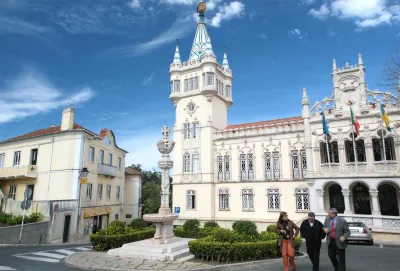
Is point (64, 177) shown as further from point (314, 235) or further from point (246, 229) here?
point (314, 235)

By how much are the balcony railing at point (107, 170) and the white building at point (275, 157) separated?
23.5 feet

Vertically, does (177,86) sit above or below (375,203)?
above

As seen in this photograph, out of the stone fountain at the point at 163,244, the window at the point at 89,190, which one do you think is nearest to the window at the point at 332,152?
the stone fountain at the point at 163,244

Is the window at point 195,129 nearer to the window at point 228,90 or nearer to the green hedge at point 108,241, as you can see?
the window at point 228,90

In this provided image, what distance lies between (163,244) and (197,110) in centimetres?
2307

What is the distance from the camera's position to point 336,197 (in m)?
28.3

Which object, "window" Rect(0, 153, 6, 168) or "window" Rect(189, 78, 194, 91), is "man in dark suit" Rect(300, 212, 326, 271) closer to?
"window" Rect(189, 78, 194, 91)

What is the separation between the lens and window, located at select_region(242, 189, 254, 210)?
102 ft

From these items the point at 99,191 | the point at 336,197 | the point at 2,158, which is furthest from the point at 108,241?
the point at 2,158

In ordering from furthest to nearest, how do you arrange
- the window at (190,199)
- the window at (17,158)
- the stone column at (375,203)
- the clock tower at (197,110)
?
1. the clock tower at (197,110)
2. the window at (190,199)
3. the window at (17,158)
4. the stone column at (375,203)

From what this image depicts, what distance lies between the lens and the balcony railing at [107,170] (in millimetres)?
31250

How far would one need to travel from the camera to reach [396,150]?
974 inches

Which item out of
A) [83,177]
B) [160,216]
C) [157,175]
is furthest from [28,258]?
[157,175]

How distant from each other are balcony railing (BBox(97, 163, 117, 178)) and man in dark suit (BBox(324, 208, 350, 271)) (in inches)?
1040
